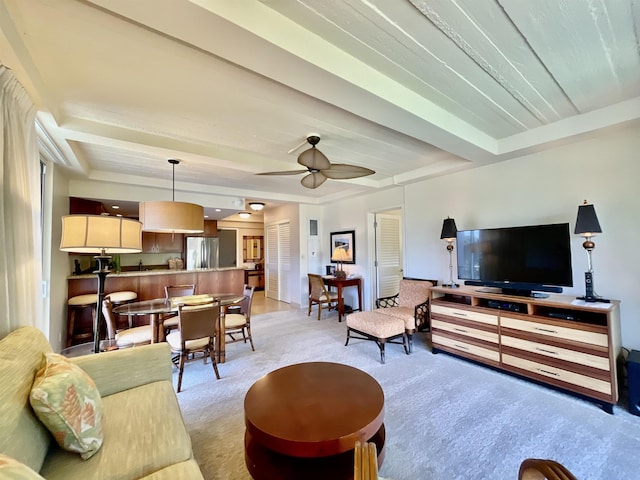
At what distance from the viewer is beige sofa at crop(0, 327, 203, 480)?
41.2 inches

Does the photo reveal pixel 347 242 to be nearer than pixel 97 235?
No

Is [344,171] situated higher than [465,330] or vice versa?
[344,171]

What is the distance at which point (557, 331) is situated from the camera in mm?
2439

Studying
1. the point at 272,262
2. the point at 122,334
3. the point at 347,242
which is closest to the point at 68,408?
the point at 122,334

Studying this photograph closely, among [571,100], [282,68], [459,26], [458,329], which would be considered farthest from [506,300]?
[282,68]

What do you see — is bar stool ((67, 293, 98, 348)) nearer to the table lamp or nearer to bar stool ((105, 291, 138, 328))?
bar stool ((105, 291, 138, 328))

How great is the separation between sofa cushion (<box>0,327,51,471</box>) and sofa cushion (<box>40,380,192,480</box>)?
114mm

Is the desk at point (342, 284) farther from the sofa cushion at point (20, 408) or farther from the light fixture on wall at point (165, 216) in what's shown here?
the sofa cushion at point (20, 408)

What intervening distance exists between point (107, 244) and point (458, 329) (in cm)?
355

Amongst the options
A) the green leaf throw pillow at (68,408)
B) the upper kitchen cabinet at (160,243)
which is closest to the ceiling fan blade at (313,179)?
the green leaf throw pillow at (68,408)

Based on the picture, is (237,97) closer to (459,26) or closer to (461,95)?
(459,26)

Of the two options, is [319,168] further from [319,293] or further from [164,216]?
[319,293]

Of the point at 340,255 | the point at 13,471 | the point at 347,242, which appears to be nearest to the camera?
the point at 13,471

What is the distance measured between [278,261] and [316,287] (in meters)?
2.16
